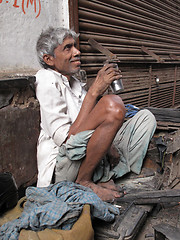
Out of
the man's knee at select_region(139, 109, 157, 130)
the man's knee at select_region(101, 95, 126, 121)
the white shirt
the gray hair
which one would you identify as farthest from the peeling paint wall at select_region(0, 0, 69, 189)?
the man's knee at select_region(139, 109, 157, 130)

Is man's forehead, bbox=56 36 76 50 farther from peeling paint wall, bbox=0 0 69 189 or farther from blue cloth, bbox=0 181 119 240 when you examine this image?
blue cloth, bbox=0 181 119 240

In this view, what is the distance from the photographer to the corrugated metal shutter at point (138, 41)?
322 centimetres

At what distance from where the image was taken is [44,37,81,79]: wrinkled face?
2129mm

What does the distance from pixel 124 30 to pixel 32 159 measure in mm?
2944

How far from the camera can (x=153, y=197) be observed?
1907mm

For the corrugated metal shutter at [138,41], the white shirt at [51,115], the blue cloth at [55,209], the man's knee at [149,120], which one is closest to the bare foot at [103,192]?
the blue cloth at [55,209]

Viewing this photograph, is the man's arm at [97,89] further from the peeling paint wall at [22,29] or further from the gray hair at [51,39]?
the peeling paint wall at [22,29]

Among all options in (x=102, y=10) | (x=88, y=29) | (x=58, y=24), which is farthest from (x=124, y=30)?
(x=58, y=24)

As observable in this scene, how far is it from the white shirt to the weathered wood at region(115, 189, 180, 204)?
708 mm

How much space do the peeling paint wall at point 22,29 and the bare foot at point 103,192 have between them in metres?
1.27

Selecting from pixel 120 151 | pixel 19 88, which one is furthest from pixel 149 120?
pixel 19 88

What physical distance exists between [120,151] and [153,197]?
70cm

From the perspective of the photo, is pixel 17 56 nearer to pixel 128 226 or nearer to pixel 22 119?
pixel 22 119

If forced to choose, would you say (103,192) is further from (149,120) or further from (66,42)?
(66,42)
